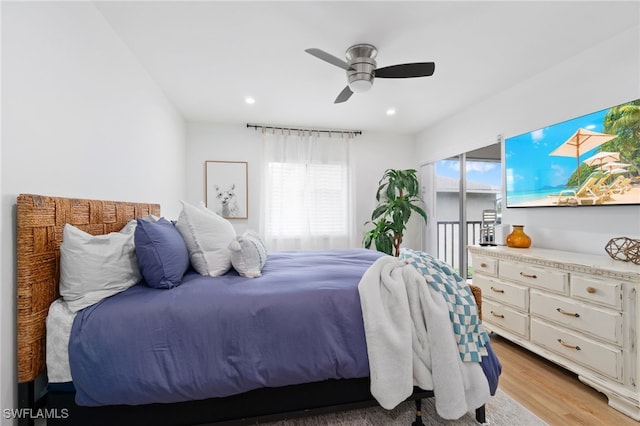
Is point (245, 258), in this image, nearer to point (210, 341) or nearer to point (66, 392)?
point (210, 341)

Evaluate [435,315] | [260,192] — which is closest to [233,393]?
[435,315]

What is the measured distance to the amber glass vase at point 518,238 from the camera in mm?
2709

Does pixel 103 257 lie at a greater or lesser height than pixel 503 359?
greater

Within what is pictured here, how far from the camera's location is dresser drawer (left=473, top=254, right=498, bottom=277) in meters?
2.67

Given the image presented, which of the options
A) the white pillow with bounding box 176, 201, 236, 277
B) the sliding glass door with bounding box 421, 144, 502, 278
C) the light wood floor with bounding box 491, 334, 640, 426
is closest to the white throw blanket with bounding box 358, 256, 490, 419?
the light wood floor with bounding box 491, 334, 640, 426

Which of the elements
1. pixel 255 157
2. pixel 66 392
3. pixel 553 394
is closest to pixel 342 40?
pixel 255 157

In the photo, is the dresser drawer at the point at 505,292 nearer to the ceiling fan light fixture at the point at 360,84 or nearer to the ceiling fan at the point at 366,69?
the ceiling fan at the point at 366,69

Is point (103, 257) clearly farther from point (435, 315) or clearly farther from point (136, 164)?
point (435, 315)

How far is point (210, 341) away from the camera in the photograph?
131 cm

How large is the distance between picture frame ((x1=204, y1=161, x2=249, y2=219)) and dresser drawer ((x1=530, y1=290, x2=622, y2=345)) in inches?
143

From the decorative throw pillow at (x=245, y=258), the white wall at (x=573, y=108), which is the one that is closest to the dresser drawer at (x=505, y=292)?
the white wall at (x=573, y=108)

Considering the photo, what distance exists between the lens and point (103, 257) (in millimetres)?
1403

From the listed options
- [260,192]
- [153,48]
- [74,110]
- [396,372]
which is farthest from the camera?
[260,192]

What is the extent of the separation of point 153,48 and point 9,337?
2.19 metres
